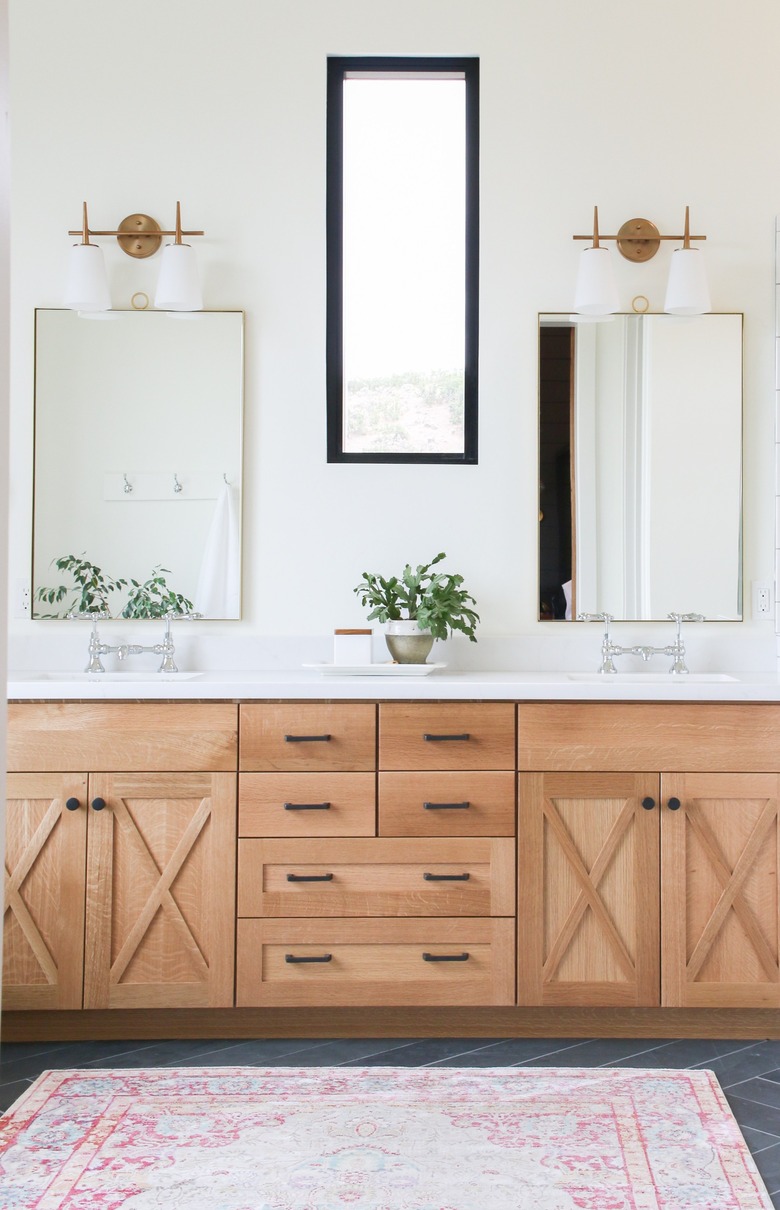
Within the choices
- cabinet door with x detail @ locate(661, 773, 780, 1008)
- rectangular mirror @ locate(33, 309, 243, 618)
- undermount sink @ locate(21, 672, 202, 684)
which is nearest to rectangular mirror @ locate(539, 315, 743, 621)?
cabinet door with x detail @ locate(661, 773, 780, 1008)

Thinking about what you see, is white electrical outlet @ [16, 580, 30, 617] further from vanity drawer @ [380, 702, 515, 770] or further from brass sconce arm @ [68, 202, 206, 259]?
vanity drawer @ [380, 702, 515, 770]

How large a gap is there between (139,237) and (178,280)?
21 cm

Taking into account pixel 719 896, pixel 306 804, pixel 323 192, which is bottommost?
pixel 719 896

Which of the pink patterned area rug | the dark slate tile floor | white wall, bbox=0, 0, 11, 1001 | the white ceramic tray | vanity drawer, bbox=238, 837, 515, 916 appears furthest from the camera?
the white ceramic tray

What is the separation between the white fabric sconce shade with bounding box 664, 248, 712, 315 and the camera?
2.86m

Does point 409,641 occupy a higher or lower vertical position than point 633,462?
lower

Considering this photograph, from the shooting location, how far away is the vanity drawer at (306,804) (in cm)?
243

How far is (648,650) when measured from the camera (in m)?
2.89

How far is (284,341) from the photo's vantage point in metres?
2.96

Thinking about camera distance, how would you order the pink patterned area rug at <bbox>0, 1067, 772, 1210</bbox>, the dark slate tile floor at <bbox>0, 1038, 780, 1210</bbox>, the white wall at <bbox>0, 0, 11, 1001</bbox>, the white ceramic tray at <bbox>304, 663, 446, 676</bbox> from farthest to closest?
the white ceramic tray at <bbox>304, 663, 446, 676</bbox>
the dark slate tile floor at <bbox>0, 1038, 780, 1210</bbox>
the pink patterned area rug at <bbox>0, 1067, 772, 1210</bbox>
the white wall at <bbox>0, 0, 11, 1001</bbox>

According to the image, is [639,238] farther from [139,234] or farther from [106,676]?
[106,676]

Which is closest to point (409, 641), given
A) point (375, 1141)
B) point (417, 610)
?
point (417, 610)

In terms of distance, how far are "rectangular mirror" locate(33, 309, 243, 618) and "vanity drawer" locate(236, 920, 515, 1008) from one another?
98 centimetres

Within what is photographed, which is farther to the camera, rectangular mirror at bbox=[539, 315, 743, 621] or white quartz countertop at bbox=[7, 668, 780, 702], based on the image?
rectangular mirror at bbox=[539, 315, 743, 621]
